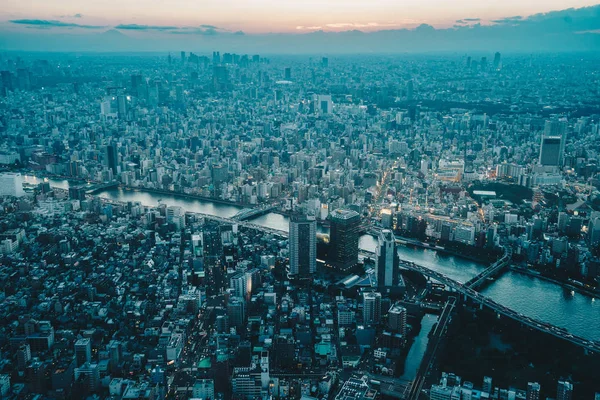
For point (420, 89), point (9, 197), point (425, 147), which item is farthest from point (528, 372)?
point (420, 89)

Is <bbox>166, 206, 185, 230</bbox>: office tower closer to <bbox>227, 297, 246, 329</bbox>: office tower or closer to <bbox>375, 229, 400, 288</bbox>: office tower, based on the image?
<bbox>227, 297, 246, 329</bbox>: office tower

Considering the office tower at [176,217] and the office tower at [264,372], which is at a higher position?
the office tower at [264,372]

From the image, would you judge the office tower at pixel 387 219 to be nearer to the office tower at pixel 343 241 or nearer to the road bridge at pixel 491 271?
the office tower at pixel 343 241

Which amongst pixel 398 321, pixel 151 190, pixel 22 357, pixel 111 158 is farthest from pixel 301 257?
pixel 111 158

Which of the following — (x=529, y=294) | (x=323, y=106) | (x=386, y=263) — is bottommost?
(x=529, y=294)

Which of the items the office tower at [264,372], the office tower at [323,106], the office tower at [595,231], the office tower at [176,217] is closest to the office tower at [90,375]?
the office tower at [264,372]

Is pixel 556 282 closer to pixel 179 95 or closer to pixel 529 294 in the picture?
pixel 529 294

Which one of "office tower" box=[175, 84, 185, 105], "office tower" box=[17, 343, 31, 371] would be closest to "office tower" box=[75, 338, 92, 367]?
"office tower" box=[17, 343, 31, 371]
